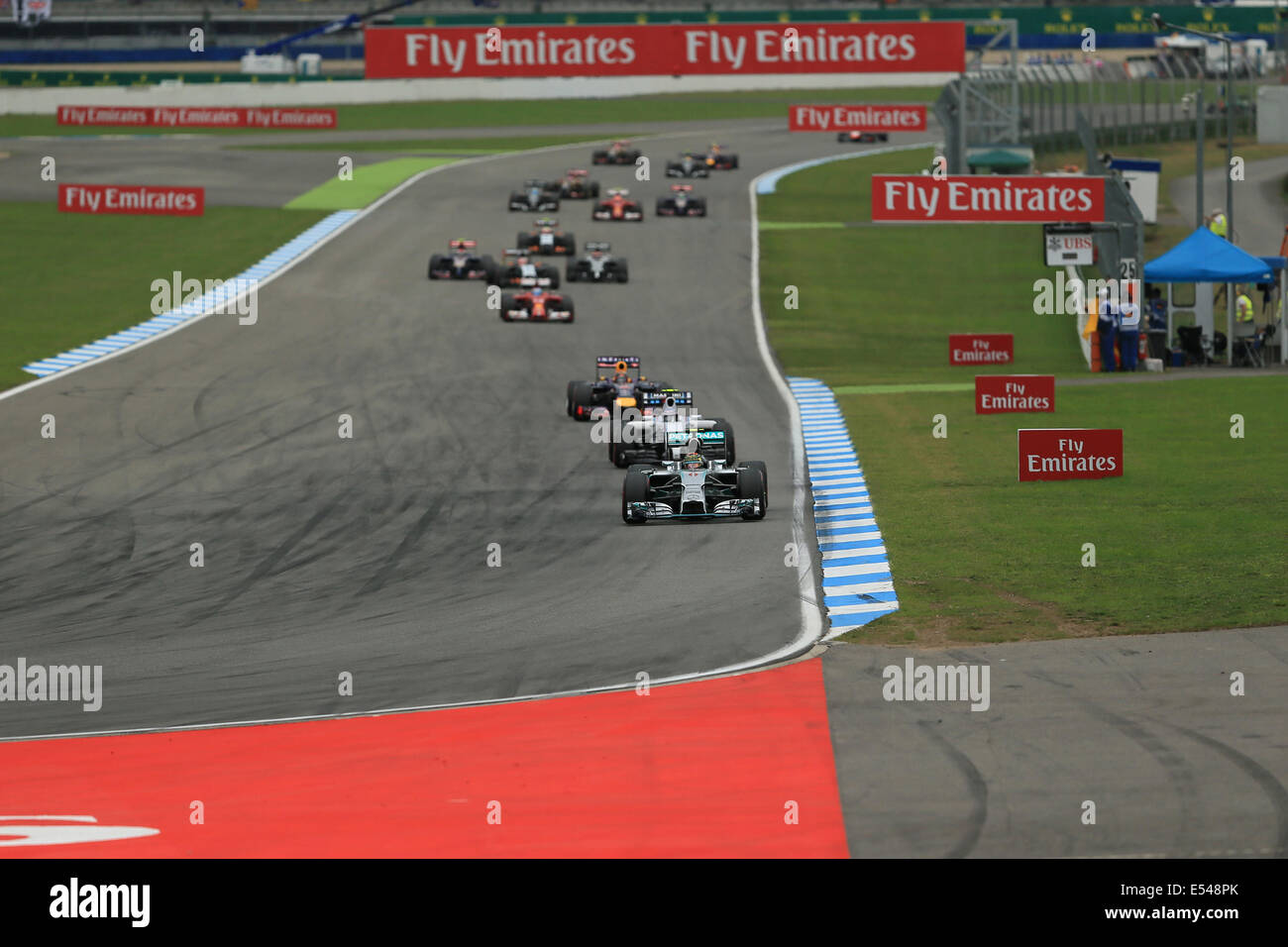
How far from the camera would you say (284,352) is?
117ft

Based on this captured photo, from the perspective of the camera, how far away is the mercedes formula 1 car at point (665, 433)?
2358cm

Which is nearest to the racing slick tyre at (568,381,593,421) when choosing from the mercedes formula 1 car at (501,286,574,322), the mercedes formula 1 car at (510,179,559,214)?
the mercedes formula 1 car at (501,286,574,322)

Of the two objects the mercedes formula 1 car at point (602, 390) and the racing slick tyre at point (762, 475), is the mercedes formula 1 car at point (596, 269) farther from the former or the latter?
the racing slick tyre at point (762, 475)

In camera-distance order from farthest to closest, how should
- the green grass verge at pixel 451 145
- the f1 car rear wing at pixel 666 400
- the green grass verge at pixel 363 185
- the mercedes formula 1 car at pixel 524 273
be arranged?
the green grass verge at pixel 451 145, the green grass verge at pixel 363 185, the mercedes formula 1 car at pixel 524 273, the f1 car rear wing at pixel 666 400

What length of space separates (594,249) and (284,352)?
41.1 feet

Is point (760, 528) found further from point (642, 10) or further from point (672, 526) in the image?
point (642, 10)

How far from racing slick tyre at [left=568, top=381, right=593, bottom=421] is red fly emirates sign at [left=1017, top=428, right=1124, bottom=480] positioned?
26.1ft

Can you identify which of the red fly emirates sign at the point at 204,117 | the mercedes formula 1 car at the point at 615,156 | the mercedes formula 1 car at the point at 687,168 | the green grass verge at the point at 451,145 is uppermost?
the red fly emirates sign at the point at 204,117

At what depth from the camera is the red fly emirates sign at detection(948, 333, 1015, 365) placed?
125ft

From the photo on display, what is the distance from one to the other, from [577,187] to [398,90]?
34.1 m

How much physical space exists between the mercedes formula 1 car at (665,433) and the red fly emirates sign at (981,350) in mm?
13846

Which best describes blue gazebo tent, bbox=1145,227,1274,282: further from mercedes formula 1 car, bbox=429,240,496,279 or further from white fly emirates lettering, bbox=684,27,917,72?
mercedes formula 1 car, bbox=429,240,496,279

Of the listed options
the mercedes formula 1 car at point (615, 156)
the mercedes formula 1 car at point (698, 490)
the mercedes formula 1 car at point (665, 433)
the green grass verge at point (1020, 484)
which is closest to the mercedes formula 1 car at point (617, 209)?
the green grass verge at point (1020, 484)
